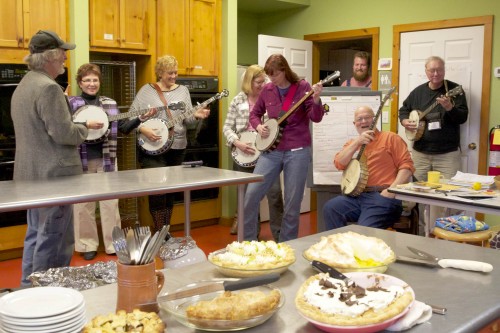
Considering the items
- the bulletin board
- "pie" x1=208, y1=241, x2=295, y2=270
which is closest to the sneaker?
the bulletin board

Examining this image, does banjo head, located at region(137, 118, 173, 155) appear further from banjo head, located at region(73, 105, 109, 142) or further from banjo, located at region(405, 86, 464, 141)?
banjo, located at region(405, 86, 464, 141)

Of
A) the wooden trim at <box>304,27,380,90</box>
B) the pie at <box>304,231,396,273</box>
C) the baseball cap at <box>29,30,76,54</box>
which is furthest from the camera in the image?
the wooden trim at <box>304,27,380,90</box>

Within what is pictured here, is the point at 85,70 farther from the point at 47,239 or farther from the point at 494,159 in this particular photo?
the point at 494,159

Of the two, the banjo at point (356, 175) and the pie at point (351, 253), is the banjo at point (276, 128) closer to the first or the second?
the banjo at point (356, 175)

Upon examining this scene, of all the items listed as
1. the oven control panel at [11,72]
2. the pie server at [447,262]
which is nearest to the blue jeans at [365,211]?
the pie server at [447,262]

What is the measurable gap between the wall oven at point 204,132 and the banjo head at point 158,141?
2.01 feet

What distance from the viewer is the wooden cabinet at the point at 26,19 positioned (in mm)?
4441

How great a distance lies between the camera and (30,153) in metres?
3.05

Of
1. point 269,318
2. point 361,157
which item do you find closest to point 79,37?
point 361,157

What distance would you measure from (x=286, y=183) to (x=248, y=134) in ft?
3.23

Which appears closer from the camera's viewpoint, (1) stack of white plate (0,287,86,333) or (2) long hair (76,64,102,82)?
(1) stack of white plate (0,287,86,333)

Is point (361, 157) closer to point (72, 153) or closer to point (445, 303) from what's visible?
point (72, 153)

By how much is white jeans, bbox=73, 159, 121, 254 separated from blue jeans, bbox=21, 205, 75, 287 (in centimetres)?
150

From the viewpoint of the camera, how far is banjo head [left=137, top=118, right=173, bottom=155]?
479 centimetres
